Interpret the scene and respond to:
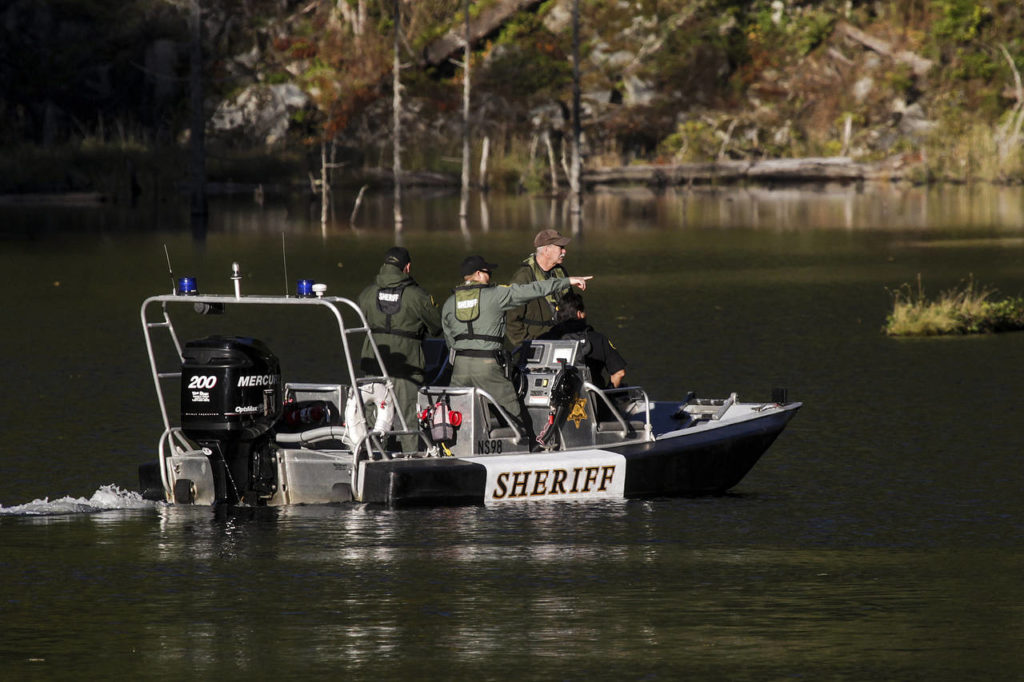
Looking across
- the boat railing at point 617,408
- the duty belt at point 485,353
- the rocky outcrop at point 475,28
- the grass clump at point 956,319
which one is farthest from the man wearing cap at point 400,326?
the rocky outcrop at point 475,28

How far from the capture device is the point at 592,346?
56.5 feet

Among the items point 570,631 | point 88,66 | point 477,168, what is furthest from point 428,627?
point 88,66

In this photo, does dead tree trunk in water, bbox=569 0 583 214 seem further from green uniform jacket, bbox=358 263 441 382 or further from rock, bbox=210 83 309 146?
green uniform jacket, bbox=358 263 441 382

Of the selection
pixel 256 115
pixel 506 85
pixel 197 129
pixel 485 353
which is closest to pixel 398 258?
pixel 485 353

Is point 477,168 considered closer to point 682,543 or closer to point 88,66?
point 88,66

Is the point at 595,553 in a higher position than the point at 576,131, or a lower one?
lower

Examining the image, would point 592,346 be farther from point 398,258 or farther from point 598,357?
point 398,258

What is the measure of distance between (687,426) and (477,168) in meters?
61.5

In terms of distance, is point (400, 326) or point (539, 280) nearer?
point (400, 326)

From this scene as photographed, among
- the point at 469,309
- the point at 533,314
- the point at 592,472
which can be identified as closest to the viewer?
the point at 469,309

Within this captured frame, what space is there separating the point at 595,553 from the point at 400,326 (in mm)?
2926

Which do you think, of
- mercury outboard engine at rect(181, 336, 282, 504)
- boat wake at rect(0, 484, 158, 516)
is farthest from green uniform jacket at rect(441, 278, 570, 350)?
boat wake at rect(0, 484, 158, 516)

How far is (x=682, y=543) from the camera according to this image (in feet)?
48.5

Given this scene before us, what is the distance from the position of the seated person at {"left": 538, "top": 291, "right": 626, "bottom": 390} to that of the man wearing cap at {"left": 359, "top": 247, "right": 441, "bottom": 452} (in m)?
1.61
